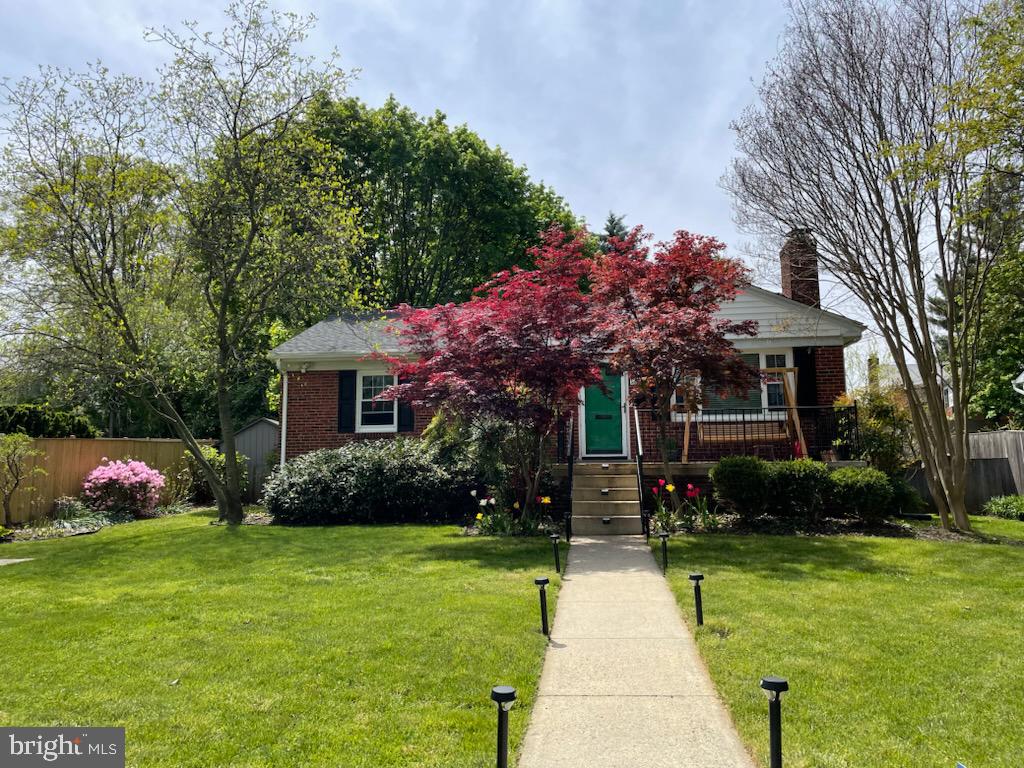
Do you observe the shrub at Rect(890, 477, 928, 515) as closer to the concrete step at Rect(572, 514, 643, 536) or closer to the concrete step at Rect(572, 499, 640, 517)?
the concrete step at Rect(572, 499, 640, 517)

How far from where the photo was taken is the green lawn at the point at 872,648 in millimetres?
3457

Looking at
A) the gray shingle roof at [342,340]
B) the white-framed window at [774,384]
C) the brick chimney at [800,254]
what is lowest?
the white-framed window at [774,384]

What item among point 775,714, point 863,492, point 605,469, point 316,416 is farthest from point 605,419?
point 775,714

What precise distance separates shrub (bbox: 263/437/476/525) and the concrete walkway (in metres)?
5.57

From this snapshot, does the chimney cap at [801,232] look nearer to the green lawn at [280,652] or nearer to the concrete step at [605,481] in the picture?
the concrete step at [605,481]

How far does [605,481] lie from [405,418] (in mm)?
5148

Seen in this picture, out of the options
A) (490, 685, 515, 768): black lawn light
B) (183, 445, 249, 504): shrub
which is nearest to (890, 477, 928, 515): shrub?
(490, 685, 515, 768): black lawn light

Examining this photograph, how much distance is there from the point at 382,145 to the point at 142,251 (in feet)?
48.1

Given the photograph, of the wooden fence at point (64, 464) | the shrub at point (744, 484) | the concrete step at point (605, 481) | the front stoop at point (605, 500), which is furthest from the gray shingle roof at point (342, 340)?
the shrub at point (744, 484)

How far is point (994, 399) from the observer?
22766 mm

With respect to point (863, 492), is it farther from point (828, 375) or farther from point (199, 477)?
point (199, 477)

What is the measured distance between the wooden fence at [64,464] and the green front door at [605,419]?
1047 cm

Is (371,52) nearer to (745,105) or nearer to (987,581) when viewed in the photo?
(745,105)

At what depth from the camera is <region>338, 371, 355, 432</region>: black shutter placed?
1495 cm
